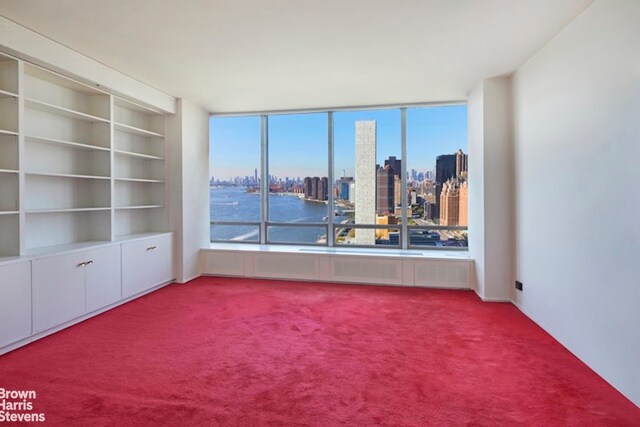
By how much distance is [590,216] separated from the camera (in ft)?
8.25

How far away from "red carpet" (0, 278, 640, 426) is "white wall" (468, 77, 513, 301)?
441 mm

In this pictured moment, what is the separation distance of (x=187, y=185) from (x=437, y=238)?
403cm

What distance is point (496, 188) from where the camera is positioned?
160 inches

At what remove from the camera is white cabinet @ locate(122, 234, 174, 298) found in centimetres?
407

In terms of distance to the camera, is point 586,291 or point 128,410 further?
point 586,291

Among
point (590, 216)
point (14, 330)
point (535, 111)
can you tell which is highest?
point (535, 111)

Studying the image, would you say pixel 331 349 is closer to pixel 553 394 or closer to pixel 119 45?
pixel 553 394

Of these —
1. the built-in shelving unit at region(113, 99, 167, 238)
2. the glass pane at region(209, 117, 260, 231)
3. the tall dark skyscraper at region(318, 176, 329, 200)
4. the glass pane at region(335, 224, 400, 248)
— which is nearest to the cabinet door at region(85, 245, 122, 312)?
the built-in shelving unit at region(113, 99, 167, 238)

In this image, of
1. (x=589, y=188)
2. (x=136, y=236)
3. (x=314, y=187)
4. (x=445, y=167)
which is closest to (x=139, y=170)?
(x=136, y=236)

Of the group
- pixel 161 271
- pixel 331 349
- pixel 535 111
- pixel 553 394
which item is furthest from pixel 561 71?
pixel 161 271

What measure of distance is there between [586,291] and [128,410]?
3.37 meters

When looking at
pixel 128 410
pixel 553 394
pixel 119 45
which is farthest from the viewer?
pixel 119 45

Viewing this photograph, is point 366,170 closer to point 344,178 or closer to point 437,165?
point 344,178

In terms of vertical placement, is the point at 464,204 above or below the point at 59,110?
below
